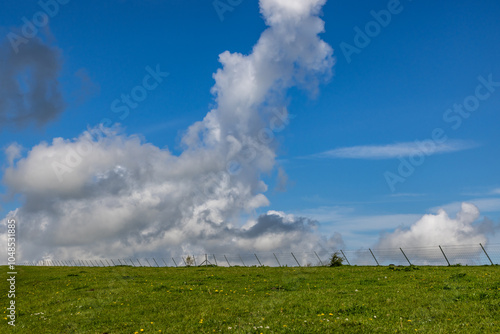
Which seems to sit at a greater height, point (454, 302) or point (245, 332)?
point (245, 332)

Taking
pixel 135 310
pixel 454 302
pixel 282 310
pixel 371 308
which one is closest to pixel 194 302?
pixel 135 310

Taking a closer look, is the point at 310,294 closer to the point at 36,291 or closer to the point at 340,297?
the point at 340,297

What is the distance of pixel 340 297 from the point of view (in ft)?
69.4

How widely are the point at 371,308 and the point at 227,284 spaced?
46.8 feet

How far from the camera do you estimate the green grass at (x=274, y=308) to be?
15.6 metres

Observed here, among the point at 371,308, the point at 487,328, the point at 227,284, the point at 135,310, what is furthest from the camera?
the point at 227,284

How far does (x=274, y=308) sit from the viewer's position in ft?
61.7

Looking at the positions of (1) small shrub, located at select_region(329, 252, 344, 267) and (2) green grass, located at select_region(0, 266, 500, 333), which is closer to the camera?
(2) green grass, located at select_region(0, 266, 500, 333)

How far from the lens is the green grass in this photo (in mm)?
15555

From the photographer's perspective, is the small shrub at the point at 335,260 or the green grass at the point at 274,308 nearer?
the green grass at the point at 274,308

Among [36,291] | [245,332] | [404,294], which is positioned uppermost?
[36,291]

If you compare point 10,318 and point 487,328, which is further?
point 10,318

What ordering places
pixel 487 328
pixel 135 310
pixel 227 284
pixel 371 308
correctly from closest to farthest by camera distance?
pixel 487 328 < pixel 371 308 < pixel 135 310 < pixel 227 284

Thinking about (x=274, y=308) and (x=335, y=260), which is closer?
(x=274, y=308)
